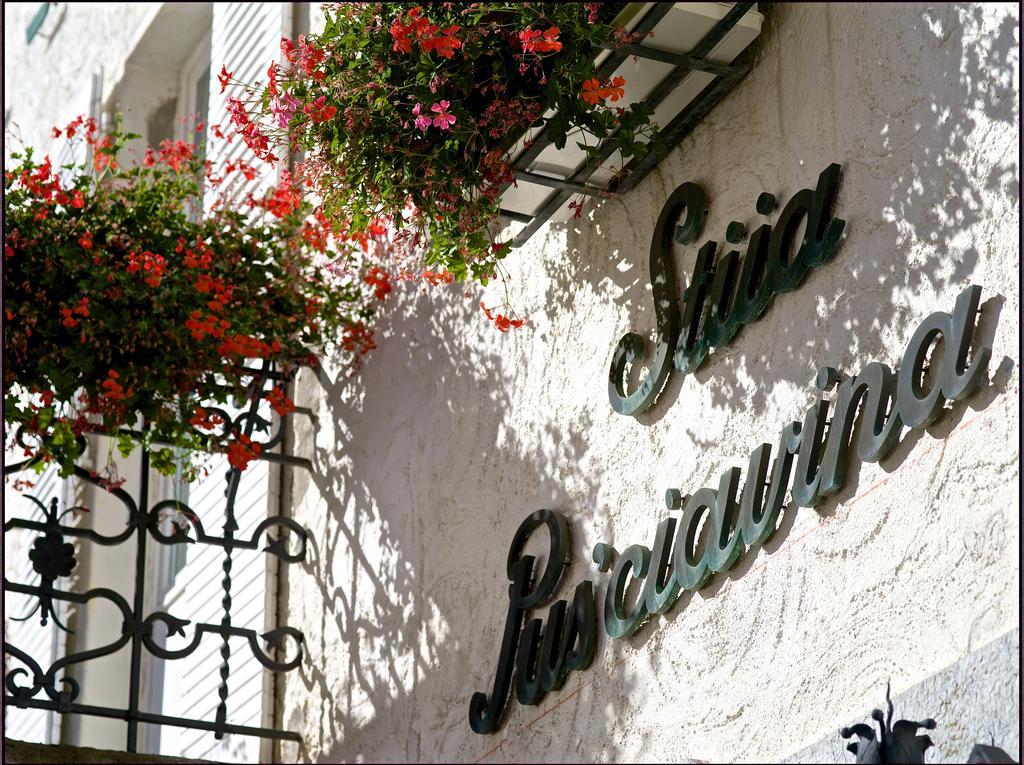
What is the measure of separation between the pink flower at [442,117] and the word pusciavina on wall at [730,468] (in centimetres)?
59

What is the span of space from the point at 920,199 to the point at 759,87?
2.20ft

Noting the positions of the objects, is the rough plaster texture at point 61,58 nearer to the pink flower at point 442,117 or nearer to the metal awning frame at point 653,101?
the metal awning frame at point 653,101

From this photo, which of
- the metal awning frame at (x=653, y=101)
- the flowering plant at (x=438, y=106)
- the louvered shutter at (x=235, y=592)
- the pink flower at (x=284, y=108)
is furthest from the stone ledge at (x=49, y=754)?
the metal awning frame at (x=653, y=101)

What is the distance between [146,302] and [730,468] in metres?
2.03

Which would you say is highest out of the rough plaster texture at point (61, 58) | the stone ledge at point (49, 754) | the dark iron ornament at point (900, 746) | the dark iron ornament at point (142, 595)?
the rough plaster texture at point (61, 58)

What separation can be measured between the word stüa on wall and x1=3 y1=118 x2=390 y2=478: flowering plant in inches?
47.4

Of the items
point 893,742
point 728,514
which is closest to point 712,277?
point 728,514

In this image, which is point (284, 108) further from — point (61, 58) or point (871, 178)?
point (61, 58)

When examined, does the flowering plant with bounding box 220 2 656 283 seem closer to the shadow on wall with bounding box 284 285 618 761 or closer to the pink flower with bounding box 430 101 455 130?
the pink flower with bounding box 430 101 455 130

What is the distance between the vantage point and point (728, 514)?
2914 mm

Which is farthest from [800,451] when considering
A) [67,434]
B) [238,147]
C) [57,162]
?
[57,162]

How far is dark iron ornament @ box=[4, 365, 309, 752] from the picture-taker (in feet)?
13.2

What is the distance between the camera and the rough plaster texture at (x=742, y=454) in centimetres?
247

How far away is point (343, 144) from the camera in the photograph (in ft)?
10.9
